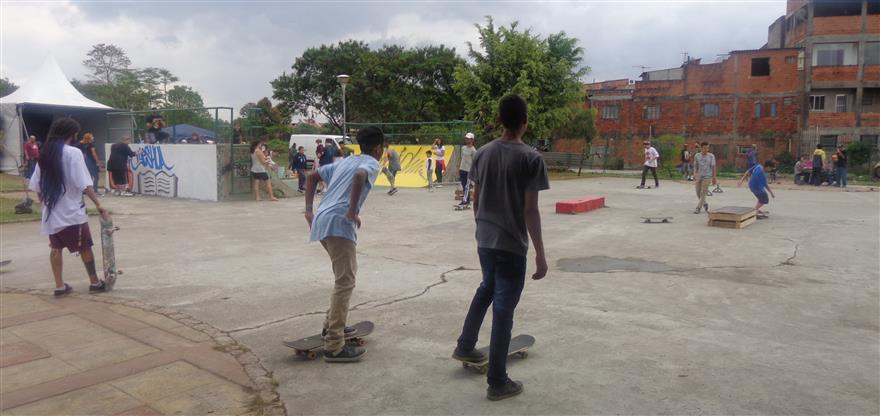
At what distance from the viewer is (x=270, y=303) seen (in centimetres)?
638

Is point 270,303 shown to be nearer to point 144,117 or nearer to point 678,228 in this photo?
point 678,228

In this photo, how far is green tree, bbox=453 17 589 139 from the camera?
105ft

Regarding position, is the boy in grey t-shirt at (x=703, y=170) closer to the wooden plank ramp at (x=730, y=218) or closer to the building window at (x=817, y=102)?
the wooden plank ramp at (x=730, y=218)

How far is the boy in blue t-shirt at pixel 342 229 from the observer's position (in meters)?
4.57

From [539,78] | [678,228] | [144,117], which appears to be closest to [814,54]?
[539,78]

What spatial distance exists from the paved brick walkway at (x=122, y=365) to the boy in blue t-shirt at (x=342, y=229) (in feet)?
1.86

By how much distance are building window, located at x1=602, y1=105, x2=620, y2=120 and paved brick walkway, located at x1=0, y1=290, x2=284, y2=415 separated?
164 feet

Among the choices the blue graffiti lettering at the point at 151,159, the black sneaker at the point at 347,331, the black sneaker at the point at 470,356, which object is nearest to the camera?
the black sneaker at the point at 470,356

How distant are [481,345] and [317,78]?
161ft

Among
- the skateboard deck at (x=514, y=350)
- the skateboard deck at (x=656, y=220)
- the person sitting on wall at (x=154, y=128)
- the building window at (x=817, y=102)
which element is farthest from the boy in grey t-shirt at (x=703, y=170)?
the building window at (x=817, y=102)

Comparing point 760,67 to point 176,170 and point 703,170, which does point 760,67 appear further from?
point 176,170

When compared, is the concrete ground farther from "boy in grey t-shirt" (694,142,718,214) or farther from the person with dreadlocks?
"boy in grey t-shirt" (694,142,718,214)

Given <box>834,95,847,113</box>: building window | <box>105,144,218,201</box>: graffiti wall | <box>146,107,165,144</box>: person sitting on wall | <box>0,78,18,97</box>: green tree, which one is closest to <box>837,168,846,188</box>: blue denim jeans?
<box>834,95,847,113</box>: building window

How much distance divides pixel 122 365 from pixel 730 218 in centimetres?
1066
